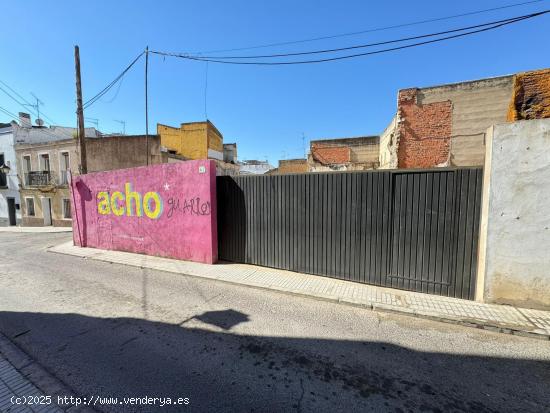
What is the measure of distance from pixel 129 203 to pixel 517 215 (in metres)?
10.1

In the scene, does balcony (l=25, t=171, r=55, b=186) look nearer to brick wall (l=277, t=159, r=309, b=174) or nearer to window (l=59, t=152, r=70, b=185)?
window (l=59, t=152, r=70, b=185)

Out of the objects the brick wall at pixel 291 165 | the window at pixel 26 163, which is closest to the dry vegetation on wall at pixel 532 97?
the brick wall at pixel 291 165

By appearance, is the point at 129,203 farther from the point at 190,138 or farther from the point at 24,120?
the point at 24,120

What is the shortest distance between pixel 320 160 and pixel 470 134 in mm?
11268

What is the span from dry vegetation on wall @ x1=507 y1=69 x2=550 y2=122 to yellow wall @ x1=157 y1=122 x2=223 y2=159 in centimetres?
1907

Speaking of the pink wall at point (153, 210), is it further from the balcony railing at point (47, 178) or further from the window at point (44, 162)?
the window at point (44, 162)

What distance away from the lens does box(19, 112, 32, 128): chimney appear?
73.4 feet

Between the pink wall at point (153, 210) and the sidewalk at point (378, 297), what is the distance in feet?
2.59

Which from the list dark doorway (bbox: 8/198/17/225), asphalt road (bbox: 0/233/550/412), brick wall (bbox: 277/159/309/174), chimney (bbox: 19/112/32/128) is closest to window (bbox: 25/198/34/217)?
dark doorway (bbox: 8/198/17/225)

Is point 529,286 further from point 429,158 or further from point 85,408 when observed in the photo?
point 429,158

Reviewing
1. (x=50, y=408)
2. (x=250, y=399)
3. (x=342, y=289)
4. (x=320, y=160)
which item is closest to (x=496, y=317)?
(x=342, y=289)

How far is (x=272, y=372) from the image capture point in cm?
283

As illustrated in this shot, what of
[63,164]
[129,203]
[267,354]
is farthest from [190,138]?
[267,354]

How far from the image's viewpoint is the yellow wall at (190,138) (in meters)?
21.0
